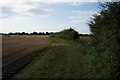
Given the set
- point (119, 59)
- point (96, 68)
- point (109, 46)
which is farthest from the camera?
point (96, 68)

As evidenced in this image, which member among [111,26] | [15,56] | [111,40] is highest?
[111,26]

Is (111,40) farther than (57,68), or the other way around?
(57,68)

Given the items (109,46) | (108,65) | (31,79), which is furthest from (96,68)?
(31,79)

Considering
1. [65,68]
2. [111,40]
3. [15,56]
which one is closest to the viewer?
[111,40]

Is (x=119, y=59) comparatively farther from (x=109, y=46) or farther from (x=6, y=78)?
(x=6, y=78)

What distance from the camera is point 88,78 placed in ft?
27.8

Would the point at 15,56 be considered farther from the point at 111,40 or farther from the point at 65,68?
the point at 111,40

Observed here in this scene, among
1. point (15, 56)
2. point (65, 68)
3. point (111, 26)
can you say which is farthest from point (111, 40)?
point (15, 56)

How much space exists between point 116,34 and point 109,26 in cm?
70

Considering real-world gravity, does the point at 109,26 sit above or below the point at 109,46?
above

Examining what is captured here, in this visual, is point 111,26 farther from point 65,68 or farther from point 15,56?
point 15,56

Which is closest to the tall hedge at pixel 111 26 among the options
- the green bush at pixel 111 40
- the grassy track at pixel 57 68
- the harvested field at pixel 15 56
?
the green bush at pixel 111 40

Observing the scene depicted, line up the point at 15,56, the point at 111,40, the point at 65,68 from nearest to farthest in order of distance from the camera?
1. the point at 111,40
2. the point at 65,68
3. the point at 15,56

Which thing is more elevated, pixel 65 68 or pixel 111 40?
pixel 111 40
